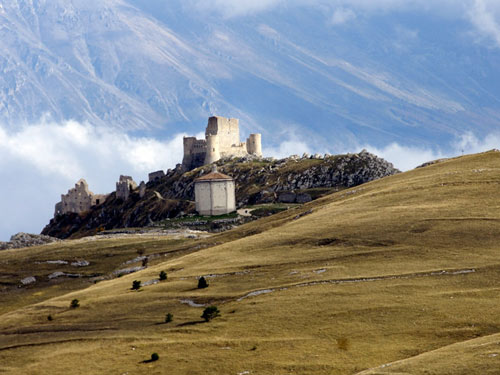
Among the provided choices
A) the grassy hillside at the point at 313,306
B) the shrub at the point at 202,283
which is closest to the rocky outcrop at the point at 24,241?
the grassy hillside at the point at 313,306

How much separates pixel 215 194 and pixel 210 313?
94524 millimetres

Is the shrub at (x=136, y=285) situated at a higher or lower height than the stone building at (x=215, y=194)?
lower

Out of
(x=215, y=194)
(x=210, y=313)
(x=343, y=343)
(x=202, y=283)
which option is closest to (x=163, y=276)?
(x=202, y=283)

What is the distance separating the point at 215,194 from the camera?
15775cm

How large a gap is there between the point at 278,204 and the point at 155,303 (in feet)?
319

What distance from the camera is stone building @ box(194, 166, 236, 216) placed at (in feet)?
516

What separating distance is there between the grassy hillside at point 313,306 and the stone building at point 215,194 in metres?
61.8

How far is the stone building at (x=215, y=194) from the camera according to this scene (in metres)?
157

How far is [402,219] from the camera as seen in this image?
84750 mm

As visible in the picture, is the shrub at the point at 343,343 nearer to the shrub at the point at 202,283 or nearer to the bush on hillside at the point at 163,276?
the shrub at the point at 202,283

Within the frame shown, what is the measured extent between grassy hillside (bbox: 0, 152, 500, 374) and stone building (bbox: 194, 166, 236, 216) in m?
61.8

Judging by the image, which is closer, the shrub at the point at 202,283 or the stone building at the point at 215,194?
the shrub at the point at 202,283

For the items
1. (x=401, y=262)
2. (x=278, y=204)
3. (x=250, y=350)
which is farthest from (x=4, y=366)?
(x=278, y=204)

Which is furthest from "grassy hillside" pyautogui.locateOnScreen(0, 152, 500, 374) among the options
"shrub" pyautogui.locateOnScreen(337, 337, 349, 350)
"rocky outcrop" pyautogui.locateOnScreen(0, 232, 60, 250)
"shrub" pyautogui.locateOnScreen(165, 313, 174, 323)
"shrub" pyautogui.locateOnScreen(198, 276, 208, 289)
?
"rocky outcrop" pyautogui.locateOnScreen(0, 232, 60, 250)
